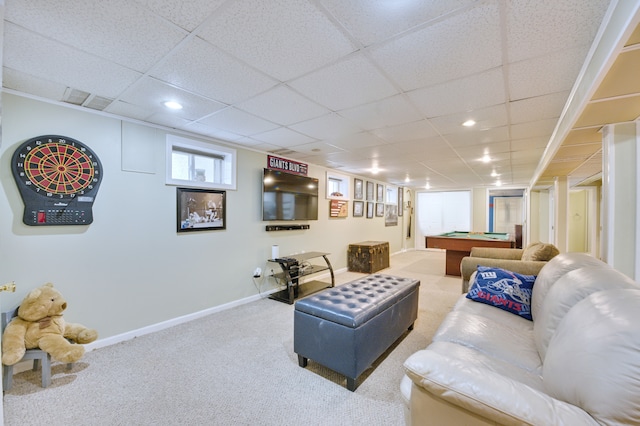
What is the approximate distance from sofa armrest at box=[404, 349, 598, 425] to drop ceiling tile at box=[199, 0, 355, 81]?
5.61 ft

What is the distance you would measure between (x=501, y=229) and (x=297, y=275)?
926 cm

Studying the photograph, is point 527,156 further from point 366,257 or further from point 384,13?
point 384,13

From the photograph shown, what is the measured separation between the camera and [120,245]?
8.87 feet

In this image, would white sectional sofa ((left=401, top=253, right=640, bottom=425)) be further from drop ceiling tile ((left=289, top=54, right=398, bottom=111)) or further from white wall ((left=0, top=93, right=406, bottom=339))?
white wall ((left=0, top=93, right=406, bottom=339))

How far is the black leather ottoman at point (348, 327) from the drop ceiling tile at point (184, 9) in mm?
2072

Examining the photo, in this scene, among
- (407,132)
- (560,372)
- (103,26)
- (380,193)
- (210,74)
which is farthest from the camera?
(380,193)

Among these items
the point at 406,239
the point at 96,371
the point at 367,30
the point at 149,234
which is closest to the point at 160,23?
the point at 367,30

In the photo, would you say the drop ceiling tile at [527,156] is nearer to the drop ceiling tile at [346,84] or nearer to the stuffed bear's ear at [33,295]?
the drop ceiling tile at [346,84]

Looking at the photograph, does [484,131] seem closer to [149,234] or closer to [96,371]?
[149,234]

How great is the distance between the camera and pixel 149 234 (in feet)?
9.57

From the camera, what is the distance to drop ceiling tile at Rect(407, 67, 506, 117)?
6.30 ft

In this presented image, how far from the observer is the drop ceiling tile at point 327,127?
2.78m

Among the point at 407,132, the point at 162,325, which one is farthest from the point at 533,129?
the point at 162,325

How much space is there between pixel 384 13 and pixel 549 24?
2.84 ft
